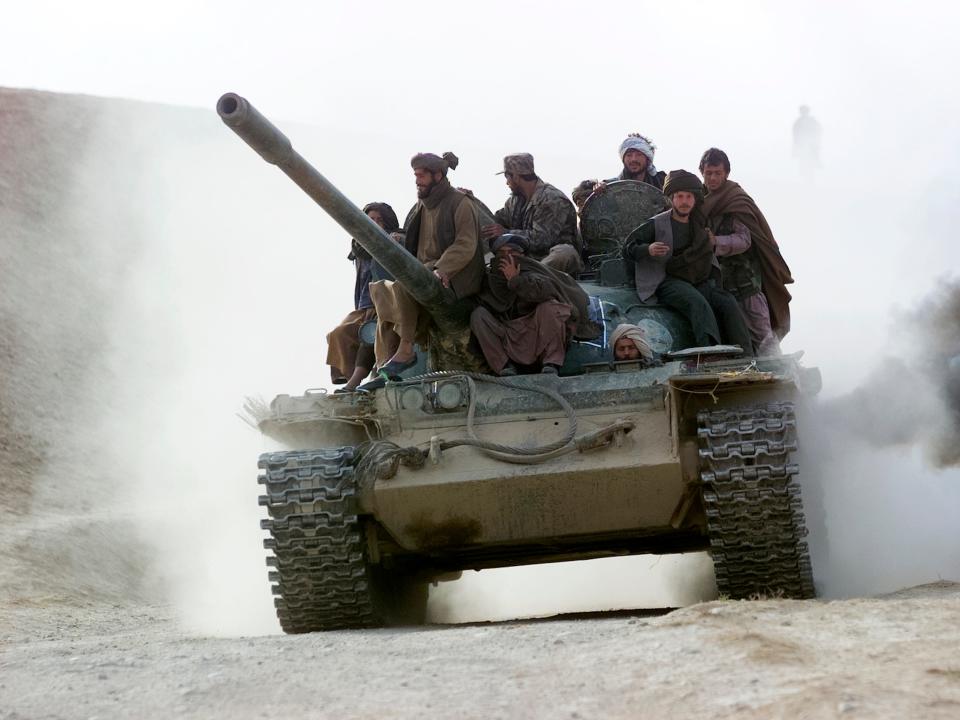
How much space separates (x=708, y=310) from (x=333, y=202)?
2886 millimetres

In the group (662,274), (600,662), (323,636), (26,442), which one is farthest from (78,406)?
(600,662)

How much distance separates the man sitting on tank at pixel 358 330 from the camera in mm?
11719

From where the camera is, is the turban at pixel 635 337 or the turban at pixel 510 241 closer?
the turban at pixel 635 337

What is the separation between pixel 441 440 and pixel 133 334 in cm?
2393

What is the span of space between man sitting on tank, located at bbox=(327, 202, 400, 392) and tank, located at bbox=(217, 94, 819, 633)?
1332mm

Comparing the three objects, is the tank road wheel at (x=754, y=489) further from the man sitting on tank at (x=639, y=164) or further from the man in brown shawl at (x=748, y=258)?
the man sitting on tank at (x=639, y=164)

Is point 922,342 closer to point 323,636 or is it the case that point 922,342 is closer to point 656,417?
point 656,417

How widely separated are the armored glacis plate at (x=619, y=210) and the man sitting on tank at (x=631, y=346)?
2.11 metres

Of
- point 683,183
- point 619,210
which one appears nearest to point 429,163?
point 683,183

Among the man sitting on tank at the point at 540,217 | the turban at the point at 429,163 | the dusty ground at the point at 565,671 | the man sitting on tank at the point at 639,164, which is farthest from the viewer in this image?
the man sitting on tank at the point at 639,164

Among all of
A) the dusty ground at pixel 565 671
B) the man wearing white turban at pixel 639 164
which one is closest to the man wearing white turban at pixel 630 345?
the dusty ground at pixel 565 671

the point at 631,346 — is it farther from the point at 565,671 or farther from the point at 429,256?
the point at 565,671

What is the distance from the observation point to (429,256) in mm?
11156

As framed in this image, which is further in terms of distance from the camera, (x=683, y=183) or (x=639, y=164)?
(x=639, y=164)
